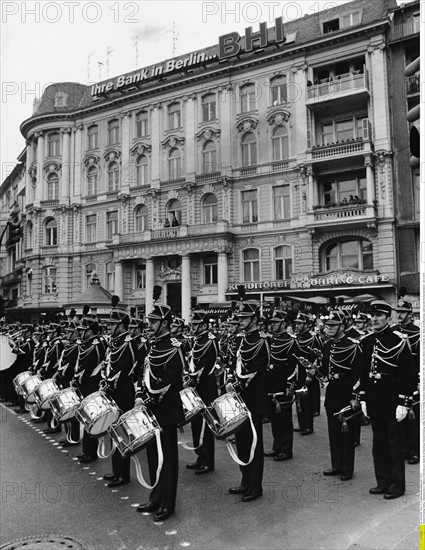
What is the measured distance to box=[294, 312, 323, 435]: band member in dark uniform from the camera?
10.2 metres

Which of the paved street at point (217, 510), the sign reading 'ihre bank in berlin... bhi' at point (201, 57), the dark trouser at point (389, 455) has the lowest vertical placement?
the paved street at point (217, 510)

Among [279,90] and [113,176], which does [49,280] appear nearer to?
[113,176]

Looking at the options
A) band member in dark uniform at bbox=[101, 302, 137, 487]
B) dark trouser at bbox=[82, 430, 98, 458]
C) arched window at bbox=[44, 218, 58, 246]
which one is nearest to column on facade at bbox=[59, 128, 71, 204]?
arched window at bbox=[44, 218, 58, 246]

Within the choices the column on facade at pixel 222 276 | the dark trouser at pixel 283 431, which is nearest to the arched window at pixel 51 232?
the column on facade at pixel 222 276

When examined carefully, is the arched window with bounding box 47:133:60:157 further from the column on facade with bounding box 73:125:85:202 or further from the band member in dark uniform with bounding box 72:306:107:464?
the band member in dark uniform with bounding box 72:306:107:464

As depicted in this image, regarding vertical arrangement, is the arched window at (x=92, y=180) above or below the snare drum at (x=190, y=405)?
above

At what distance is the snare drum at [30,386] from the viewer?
1002 cm

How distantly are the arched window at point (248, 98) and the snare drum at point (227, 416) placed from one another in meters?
31.2

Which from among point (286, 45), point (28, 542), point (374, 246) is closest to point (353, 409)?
point (28, 542)

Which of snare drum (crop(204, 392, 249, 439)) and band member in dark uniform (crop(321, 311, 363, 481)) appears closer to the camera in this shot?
snare drum (crop(204, 392, 249, 439))

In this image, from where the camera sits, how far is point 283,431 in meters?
8.50

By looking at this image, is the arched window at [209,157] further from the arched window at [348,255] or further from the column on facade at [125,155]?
the arched window at [348,255]

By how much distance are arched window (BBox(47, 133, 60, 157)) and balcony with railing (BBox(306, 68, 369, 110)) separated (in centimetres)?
2199

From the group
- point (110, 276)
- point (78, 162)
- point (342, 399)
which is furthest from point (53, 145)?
point (342, 399)
